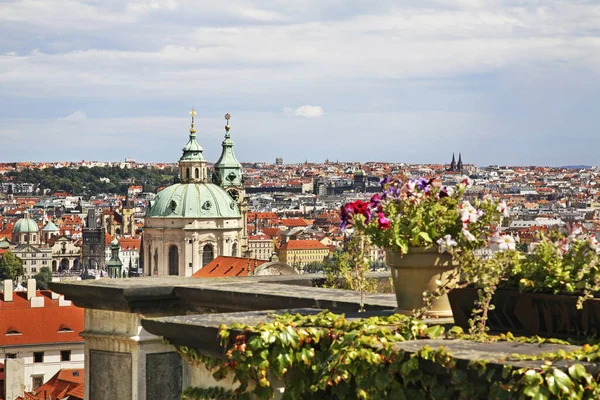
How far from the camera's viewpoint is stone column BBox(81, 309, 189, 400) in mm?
4168

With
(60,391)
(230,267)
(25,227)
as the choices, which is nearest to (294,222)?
(25,227)

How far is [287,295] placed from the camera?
13.4 ft

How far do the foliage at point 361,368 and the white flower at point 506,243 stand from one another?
0.28 meters

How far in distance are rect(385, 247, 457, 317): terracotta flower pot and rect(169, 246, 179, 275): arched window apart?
43663mm

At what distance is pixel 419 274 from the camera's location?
3275 millimetres

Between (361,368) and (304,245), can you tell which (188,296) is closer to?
(361,368)

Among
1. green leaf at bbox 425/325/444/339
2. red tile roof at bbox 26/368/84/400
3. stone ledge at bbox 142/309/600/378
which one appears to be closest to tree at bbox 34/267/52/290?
red tile roof at bbox 26/368/84/400

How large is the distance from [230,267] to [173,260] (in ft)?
28.7

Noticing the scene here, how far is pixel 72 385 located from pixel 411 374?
1858 centimetres

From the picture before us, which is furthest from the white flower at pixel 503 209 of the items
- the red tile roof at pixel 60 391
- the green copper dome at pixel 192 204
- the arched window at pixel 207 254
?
the green copper dome at pixel 192 204

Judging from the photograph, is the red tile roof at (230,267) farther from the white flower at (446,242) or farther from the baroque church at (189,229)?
the white flower at (446,242)

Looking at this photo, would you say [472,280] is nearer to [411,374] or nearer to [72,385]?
[411,374]

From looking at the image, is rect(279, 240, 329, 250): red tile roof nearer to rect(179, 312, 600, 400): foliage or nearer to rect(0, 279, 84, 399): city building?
rect(0, 279, 84, 399): city building

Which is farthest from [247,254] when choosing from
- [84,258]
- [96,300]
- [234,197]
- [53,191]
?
[53,191]
